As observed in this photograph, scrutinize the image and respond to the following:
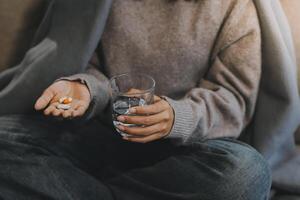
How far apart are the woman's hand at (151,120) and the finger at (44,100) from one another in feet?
0.53

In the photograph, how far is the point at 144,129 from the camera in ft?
2.97

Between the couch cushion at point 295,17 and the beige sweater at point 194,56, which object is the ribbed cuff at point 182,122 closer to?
the beige sweater at point 194,56

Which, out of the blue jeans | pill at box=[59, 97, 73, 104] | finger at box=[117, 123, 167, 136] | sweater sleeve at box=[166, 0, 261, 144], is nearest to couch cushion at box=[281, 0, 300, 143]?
sweater sleeve at box=[166, 0, 261, 144]

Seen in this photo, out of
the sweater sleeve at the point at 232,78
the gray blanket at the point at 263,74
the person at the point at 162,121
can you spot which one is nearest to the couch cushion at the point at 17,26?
the gray blanket at the point at 263,74

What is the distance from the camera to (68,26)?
1.13 m

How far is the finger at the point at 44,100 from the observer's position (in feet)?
3.11

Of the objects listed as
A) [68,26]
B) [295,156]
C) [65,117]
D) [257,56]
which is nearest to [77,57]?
[68,26]

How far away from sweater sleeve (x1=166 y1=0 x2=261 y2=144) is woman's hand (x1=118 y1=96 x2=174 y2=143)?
0.07m

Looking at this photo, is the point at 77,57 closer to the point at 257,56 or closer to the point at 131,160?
the point at 131,160

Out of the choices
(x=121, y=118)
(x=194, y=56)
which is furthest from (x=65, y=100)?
(x=194, y=56)

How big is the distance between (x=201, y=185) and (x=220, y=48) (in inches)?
11.6

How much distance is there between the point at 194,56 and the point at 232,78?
97 millimetres

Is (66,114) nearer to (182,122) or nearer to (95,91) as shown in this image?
(95,91)

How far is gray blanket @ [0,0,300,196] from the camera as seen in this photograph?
1.03m
